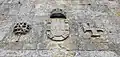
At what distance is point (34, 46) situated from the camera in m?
4.04

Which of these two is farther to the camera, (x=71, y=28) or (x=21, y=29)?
(x=71, y=28)

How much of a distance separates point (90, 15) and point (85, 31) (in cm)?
119

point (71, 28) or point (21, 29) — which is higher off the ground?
point (21, 29)

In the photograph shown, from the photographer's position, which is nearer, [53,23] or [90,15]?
[53,23]

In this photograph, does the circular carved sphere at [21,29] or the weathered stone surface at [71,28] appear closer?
the weathered stone surface at [71,28]

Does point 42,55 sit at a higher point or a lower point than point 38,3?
lower

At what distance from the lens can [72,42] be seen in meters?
4.16

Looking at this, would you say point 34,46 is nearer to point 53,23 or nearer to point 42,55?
point 42,55

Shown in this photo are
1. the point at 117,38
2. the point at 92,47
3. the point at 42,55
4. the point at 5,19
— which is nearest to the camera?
the point at 42,55

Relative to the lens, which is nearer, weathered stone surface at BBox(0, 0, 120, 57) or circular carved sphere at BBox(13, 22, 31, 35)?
weathered stone surface at BBox(0, 0, 120, 57)

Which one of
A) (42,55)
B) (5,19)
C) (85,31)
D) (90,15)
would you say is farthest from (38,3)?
(42,55)

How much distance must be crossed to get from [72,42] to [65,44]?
25 centimetres

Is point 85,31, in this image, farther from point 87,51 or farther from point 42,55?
point 42,55

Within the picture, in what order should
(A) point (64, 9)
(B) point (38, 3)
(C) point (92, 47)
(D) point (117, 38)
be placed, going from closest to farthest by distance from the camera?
(C) point (92, 47) < (D) point (117, 38) < (A) point (64, 9) < (B) point (38, 3)
